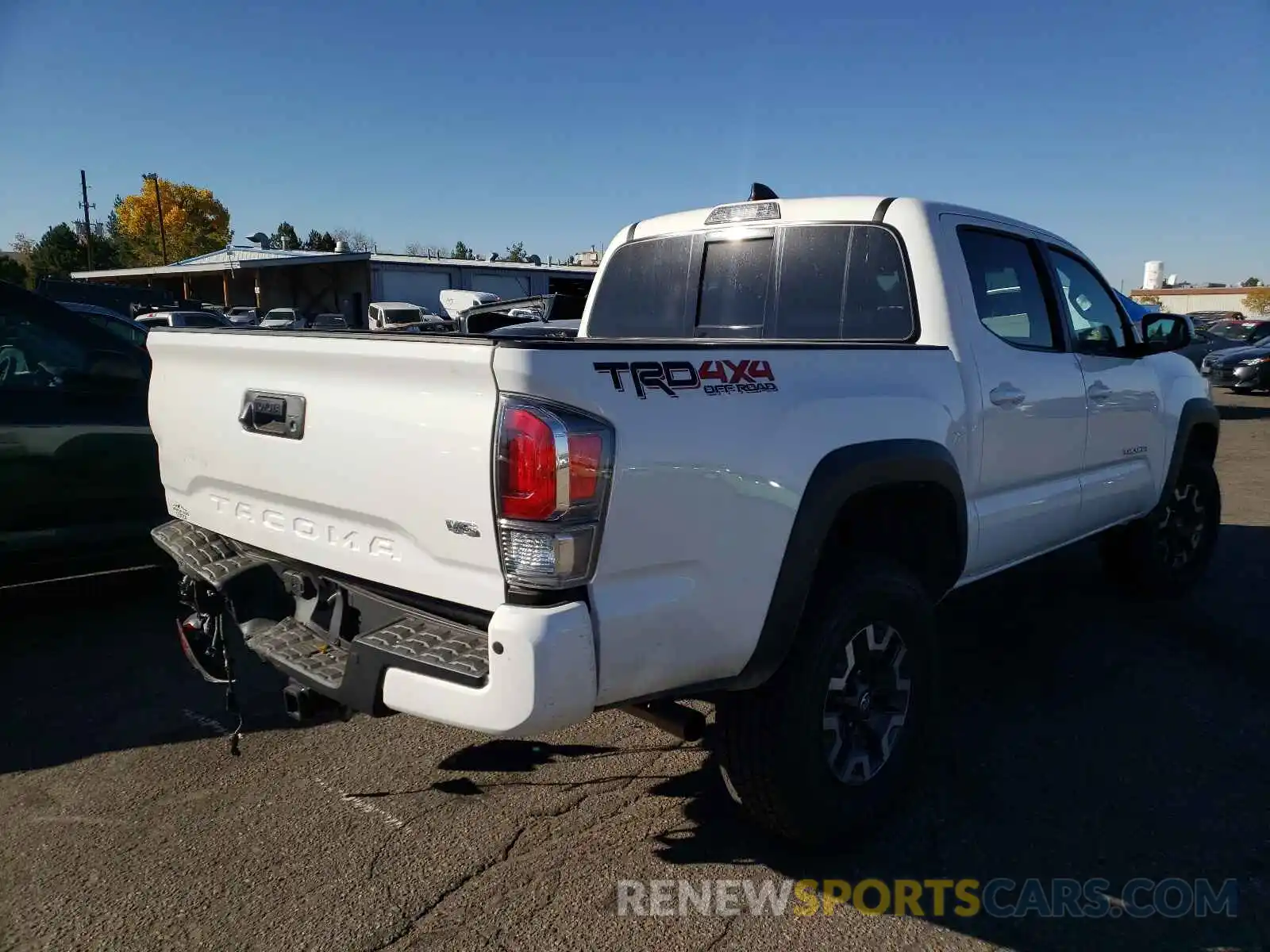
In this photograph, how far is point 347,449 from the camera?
8.24 feet

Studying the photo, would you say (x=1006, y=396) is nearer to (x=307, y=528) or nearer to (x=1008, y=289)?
(x=1008, y=289)

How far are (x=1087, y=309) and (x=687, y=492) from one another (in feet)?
10.5

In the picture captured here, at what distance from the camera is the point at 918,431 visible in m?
3.11

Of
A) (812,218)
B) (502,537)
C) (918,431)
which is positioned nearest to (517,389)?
(502,537)

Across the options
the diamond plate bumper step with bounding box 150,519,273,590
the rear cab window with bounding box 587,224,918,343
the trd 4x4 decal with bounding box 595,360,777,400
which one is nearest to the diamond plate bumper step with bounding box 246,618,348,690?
the diamond plate bumper step with bounding box 150,519,273,590

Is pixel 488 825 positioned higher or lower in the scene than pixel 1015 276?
lower

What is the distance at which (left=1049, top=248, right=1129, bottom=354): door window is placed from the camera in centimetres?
436

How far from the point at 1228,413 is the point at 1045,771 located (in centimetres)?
1639

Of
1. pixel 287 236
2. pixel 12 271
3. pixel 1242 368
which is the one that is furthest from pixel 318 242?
pixel 1242 368

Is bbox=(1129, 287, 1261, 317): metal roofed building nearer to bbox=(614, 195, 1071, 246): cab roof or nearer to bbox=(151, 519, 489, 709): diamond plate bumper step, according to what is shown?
bbox=(614, 195, 1071, 246): cab roof

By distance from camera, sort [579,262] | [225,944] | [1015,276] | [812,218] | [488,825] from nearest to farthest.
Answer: [225,944] < [488,825] < [812,218] < [1015,276] < [579,262]

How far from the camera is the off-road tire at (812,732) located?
8.82 ft

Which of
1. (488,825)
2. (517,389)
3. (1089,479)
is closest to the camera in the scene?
(517,389)

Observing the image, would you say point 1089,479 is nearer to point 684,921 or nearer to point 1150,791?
point 1150,791
